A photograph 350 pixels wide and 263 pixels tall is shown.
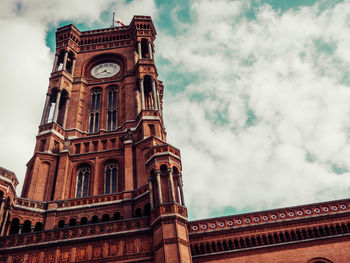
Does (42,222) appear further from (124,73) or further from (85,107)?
(124,73)

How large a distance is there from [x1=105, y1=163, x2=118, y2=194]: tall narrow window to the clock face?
1459 cm

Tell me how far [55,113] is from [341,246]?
91.5 feet

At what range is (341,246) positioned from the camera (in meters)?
22.0

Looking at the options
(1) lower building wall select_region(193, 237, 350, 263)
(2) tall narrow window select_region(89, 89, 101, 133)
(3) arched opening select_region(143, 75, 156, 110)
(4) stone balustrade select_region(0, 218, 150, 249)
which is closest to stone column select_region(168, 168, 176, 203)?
(4) stone balustrade select_region(0, 218, 150, 249)

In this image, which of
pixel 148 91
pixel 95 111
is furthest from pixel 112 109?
pixel 148 91

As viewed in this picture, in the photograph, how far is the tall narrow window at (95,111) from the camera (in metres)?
38.0

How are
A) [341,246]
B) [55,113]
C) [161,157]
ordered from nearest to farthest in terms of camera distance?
[341,246] < [161,157] < [55,113]

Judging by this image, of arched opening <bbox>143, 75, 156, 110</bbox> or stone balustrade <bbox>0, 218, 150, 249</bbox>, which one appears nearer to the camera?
stone balustrade <bbox>0, 218, 150, 249</bbox>

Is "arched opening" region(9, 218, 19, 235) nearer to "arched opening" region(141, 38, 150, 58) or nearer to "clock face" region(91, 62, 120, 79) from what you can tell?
"clock face" region(91, 62, 120, 79)

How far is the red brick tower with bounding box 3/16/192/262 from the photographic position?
20.9 metres

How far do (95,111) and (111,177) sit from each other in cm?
1008

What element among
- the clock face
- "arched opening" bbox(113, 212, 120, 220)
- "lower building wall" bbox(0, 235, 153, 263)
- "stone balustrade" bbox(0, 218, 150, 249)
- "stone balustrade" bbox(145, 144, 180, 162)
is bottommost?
"lower building wall" bbox(0, 235, 153, 263)

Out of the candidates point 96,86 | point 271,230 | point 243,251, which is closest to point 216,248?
point 243,251

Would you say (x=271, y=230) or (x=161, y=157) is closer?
(x=271, y=230)
